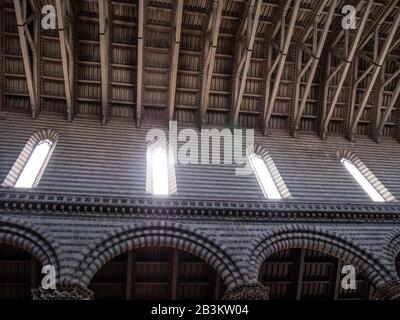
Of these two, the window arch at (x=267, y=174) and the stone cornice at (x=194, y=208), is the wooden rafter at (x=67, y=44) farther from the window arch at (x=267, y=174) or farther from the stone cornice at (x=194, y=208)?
the window arch at (x=267, y=174)

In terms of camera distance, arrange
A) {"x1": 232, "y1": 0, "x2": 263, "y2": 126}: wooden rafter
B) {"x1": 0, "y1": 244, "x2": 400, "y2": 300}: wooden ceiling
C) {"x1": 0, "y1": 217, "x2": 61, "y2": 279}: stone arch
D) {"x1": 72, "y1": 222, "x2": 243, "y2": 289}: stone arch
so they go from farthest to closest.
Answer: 1. {"x1": 232, "y1": 0, "x2": 263, "y2": 126}: wooden rafter
2. {"x1": 0, "y1": 244, "x2": 400, "y2": 300}: wooden ceiling
3. {"x1": 72, "y1": 222, "x2": 243, "y2": 289}: stone arch
4. {"x1": 0, "y1": 217, "x2": 61, "y2": 279}: stone arch

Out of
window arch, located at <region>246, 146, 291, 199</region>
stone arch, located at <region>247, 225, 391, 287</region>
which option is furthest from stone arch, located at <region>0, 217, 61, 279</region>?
window arch, located at <region>246, 146, 291, 199</region>

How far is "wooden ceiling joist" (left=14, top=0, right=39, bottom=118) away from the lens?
14438 millimetres

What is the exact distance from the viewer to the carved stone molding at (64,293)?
9.64 m

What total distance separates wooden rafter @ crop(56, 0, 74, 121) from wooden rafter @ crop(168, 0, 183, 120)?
4230 millimetres

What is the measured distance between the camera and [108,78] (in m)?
17.4

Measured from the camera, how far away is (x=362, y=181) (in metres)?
16.6

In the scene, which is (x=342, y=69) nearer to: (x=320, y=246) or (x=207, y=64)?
(x=207, y=64)

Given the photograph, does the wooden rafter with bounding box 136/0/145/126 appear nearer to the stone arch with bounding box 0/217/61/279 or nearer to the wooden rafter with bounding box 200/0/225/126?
the wooden rafter with bounding box 200/0/225/126

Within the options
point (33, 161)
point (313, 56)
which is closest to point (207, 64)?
point (313, 56)

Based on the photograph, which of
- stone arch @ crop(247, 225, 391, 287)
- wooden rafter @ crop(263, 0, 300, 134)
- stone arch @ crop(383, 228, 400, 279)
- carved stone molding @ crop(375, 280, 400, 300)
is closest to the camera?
carved stone molding @ crop(375, 280, 400, 300)

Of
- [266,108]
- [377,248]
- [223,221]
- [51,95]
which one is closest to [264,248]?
[223,221]

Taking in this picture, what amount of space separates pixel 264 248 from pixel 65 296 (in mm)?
5879
